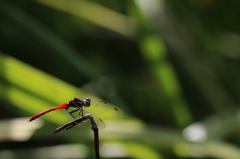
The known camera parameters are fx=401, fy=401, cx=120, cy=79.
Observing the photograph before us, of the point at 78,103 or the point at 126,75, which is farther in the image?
the point at 126,75

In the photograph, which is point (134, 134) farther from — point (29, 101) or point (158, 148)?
point (29, 101)

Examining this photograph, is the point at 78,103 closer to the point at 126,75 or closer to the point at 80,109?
the point at 80,109

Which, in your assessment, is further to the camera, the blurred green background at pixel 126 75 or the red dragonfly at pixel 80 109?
the blurred green background at pixel 126 75

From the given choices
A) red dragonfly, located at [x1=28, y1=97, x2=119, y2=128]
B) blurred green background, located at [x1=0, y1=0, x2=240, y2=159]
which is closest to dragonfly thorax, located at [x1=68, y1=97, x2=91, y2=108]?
red dragonfly, located at [x1=28, y1=97, x2=119, y2=128]

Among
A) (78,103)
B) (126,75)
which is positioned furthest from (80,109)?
(126,75)

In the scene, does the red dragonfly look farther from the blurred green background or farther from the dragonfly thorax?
the blurred green background

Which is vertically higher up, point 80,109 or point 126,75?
point 126,75

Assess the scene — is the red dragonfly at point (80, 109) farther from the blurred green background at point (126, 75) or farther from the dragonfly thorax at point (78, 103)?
the blurred green background at point (126, 75)

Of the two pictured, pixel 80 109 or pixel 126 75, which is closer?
pixel 80 109

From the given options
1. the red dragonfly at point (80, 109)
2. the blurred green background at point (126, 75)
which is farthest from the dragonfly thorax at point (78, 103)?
the blurred green background at point (126, 75)
